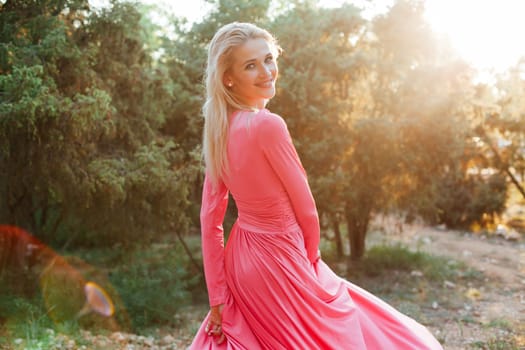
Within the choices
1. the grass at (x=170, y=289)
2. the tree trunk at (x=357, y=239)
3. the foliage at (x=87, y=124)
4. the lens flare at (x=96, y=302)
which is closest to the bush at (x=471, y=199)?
the grass at (x=170, y=289)

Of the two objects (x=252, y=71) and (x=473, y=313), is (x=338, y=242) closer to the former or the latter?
(x=473, y=313)

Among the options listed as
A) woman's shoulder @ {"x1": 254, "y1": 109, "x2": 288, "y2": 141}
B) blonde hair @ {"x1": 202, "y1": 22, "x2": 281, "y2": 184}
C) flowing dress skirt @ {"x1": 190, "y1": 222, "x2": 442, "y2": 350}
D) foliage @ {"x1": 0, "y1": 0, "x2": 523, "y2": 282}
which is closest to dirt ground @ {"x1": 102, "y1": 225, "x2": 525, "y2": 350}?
foliage @ {"x1": 0, "y1": 0, "x2": 523, "y2": 282}

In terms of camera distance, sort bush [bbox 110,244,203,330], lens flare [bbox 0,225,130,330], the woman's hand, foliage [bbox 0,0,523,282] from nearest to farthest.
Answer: the woman's hand, foliage [bbox 0,0,523,282], lens flare [bbox 0,225,130,330], bush [bbox 110,244,203,330]

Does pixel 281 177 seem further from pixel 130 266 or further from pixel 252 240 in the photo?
pixel 130 266

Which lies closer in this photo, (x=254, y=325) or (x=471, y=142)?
(x=254, y=325)

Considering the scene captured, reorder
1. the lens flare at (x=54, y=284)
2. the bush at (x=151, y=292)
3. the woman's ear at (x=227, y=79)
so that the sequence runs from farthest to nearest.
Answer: the bush at (x=151, y=292), the lens flare at (x=54, y=284), the woman's ear at (x=227, y=79)

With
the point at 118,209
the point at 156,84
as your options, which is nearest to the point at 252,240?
the point at 118,209

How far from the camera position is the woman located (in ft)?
6.71

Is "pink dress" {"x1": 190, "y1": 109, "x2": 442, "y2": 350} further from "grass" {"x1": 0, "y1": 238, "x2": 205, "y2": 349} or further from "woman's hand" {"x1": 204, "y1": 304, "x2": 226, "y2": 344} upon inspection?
"grass" {"x1": 0, "y1": 238, "x2": 205, "y2": 349}

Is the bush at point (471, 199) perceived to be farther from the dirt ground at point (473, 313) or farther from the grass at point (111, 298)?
the grass at point (111, 298)

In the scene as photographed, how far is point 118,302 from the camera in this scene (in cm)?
614

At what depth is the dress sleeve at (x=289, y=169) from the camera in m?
2.00

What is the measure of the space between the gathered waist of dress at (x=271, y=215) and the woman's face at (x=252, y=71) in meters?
0.49

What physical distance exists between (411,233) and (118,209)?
7.39 m
